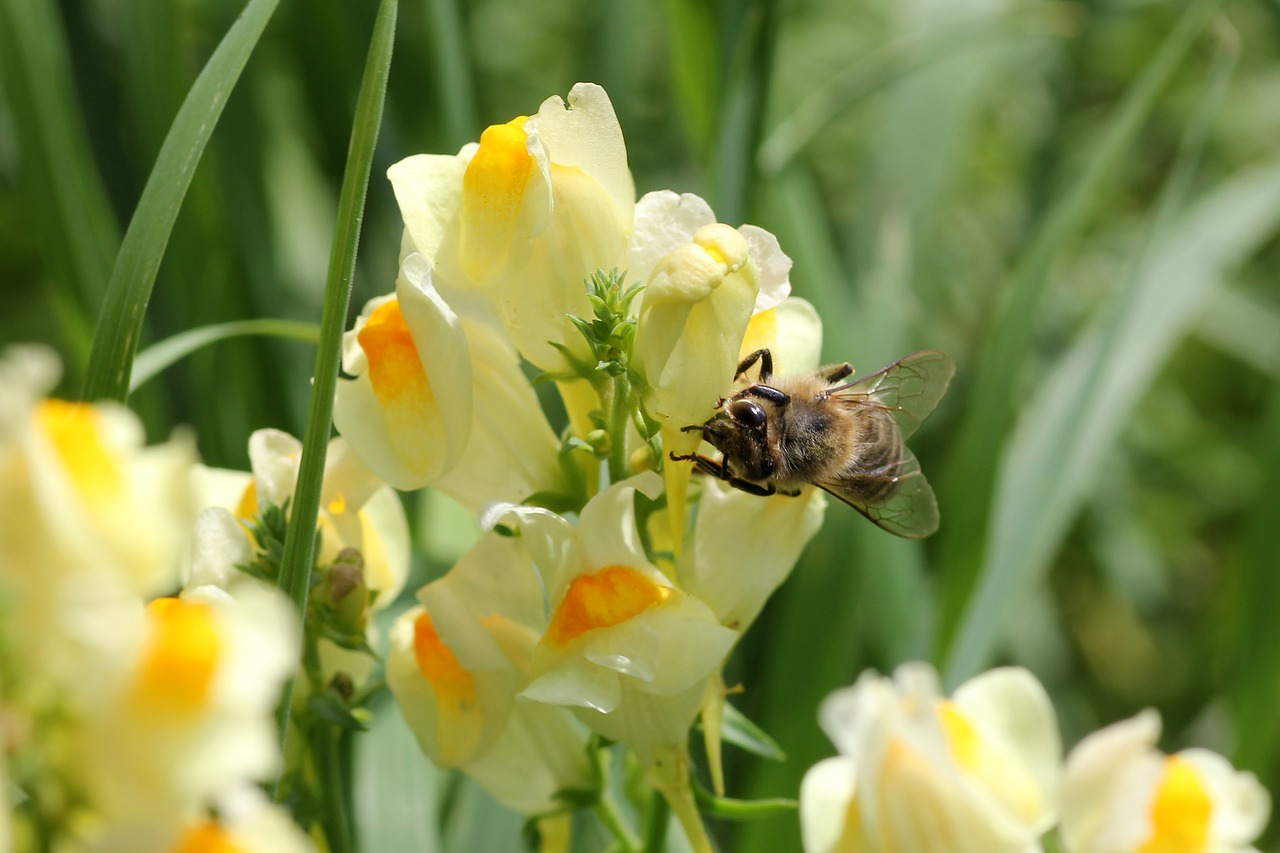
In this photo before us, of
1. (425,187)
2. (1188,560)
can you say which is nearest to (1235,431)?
(1188,560)

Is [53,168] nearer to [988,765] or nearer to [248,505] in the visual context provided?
[248,505]

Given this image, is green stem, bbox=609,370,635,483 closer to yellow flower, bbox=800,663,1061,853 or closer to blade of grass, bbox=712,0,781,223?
yellow flower, bbox=800,663,1061,853

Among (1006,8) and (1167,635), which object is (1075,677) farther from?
(1006,8)

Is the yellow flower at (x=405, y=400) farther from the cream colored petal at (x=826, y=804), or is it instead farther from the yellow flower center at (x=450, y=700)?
the cream colored petal at (x=826, y=804)

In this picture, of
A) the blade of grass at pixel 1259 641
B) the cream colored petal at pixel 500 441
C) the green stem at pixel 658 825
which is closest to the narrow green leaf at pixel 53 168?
the cream colored petal at pixel 500 441

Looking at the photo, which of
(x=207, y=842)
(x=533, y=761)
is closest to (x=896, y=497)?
(x=533, y=761)

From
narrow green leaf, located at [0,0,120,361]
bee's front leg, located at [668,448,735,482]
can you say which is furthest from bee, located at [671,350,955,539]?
narrow green leaf, located at [0,0,120,361]
